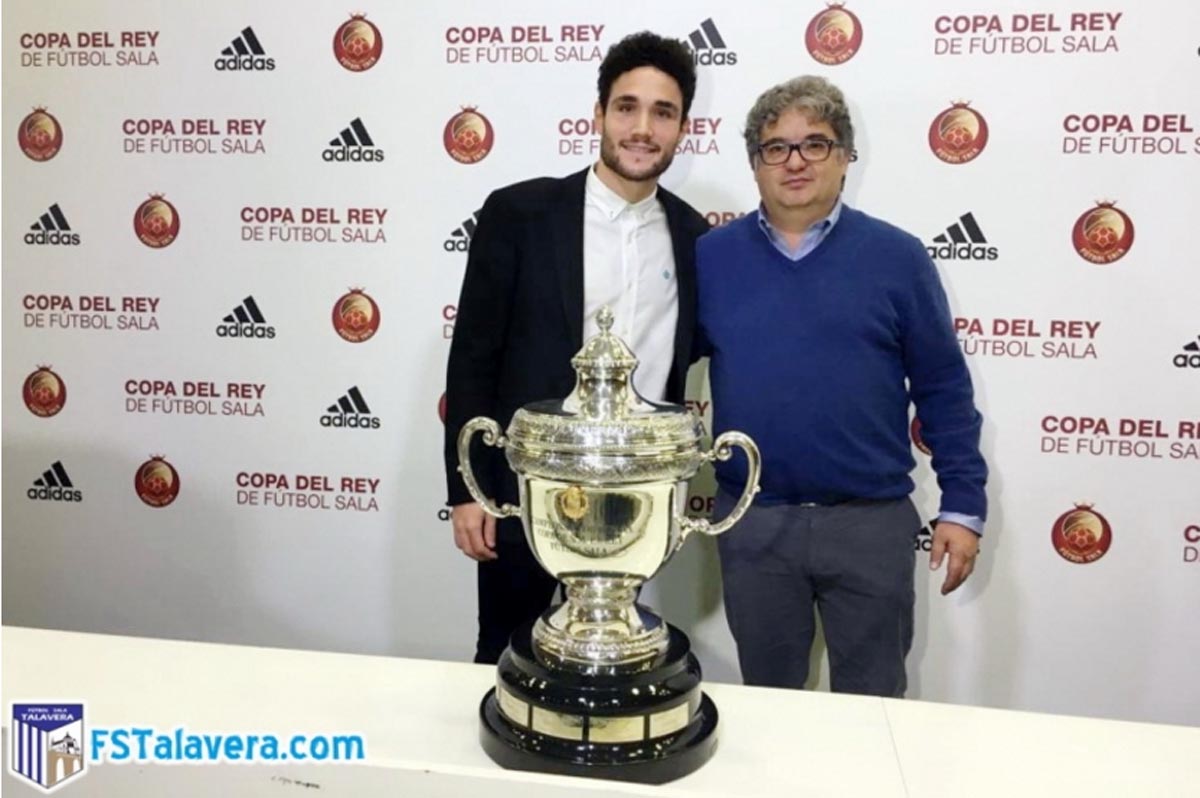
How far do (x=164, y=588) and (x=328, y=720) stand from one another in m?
1.72

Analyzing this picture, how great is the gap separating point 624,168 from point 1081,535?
4.06ft

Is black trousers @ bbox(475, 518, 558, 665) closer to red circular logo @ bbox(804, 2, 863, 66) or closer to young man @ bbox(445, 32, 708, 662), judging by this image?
young man @ bbox(445, 32, 708, 662)

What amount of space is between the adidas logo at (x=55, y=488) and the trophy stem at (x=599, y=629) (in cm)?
193

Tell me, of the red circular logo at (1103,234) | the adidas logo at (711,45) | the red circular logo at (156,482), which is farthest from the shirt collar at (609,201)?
the red circular logo at (156,482)

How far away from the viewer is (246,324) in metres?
2.16

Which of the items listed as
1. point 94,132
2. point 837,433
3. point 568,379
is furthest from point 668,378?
point 94,132

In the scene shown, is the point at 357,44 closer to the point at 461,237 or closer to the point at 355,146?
the point at 355,146

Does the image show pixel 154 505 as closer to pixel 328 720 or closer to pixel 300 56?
pixel 300 56

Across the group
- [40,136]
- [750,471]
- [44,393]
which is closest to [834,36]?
[750,471]

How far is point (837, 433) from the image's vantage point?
1.46 m

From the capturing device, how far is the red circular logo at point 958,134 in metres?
1.82

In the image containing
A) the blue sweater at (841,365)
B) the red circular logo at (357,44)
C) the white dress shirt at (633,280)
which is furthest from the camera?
the red circular logo at (357,44)

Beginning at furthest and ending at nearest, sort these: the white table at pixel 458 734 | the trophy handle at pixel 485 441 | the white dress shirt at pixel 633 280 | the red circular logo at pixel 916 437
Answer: the red circular logo at pixel 916 437 < the white dress shirt at pixel 633 280 < the trophy handle at pixel 485 441 < the white table at pixel 458 734

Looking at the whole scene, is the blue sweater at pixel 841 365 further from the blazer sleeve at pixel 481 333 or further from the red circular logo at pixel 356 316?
the red circular logo at pixel 356 316
